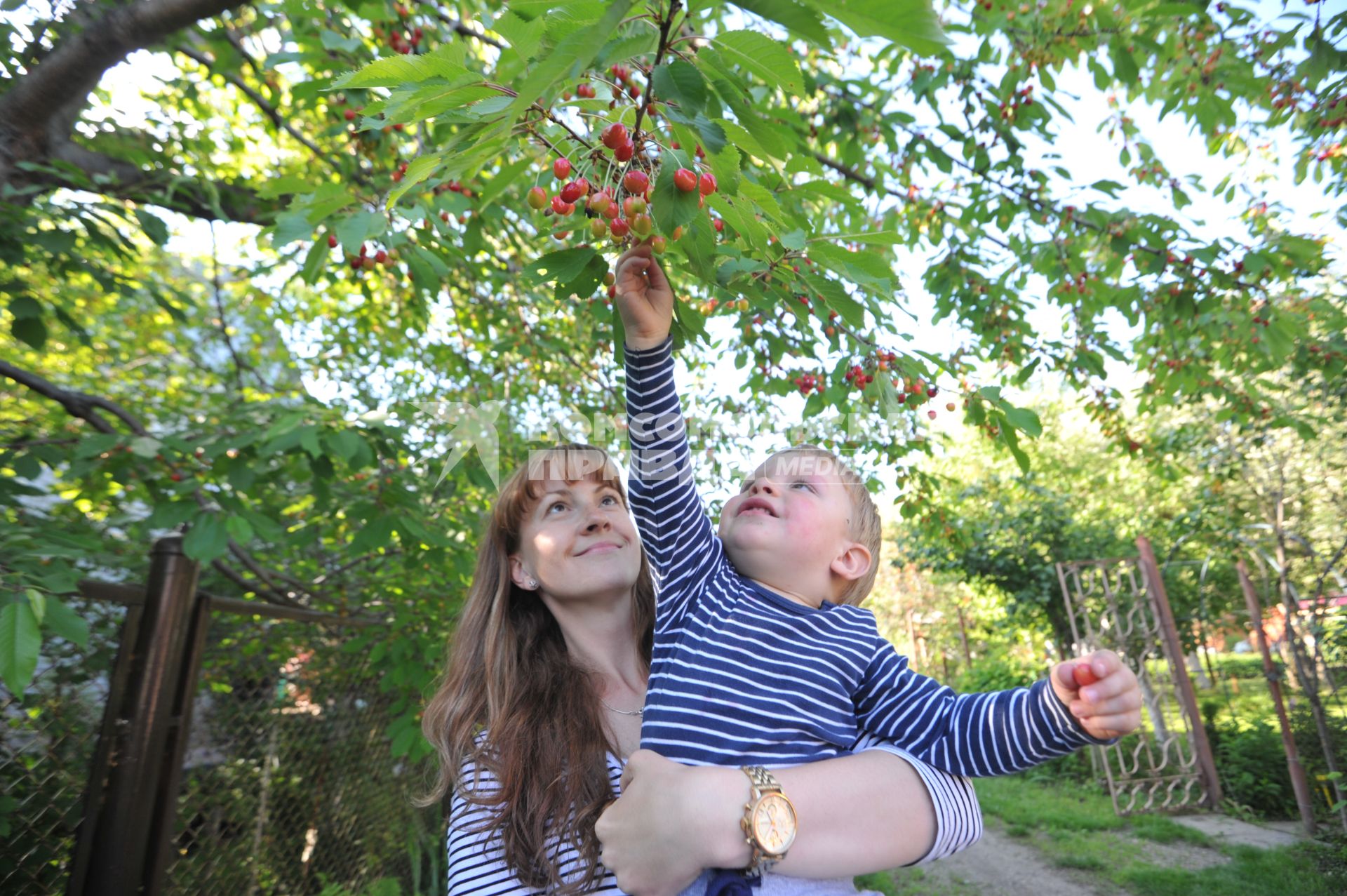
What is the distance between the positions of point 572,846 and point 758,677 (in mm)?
418

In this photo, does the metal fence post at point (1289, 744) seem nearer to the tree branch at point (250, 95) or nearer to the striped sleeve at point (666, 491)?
the striped sleeve at point (666, 491)

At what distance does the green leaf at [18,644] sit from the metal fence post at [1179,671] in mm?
6816

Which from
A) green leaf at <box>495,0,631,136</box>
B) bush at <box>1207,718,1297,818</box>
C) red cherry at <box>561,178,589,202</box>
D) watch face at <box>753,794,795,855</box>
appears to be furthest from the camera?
bush at <box>1207,718,1297,818</box>

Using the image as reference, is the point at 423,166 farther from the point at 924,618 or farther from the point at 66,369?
the point at 924,618

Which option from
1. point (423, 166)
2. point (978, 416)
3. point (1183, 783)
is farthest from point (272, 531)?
point (1183, 783)

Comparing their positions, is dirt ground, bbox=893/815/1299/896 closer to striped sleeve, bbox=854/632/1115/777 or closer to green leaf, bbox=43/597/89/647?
striped sleeve, bbox=854/632/1115/777

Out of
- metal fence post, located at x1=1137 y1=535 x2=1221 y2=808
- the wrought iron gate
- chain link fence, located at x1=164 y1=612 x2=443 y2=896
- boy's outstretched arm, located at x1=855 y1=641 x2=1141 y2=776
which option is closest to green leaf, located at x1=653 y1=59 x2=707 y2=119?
boy's outstretched arm, located at x1=855 y1=641 x2=1141 y2=776

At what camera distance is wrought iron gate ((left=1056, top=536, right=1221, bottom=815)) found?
19.8 ft

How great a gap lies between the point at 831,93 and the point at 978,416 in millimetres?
1717

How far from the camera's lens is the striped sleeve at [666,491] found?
1.21 metres

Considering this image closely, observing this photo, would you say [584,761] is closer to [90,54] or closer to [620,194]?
[620,194]

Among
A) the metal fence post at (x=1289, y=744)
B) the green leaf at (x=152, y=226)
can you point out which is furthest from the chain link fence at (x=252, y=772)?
the metal fence post at (x=1289, y=744)

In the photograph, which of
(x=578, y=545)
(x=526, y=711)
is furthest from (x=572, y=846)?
(x=578, y=545)

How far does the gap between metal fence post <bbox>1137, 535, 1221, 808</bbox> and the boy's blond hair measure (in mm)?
5505
